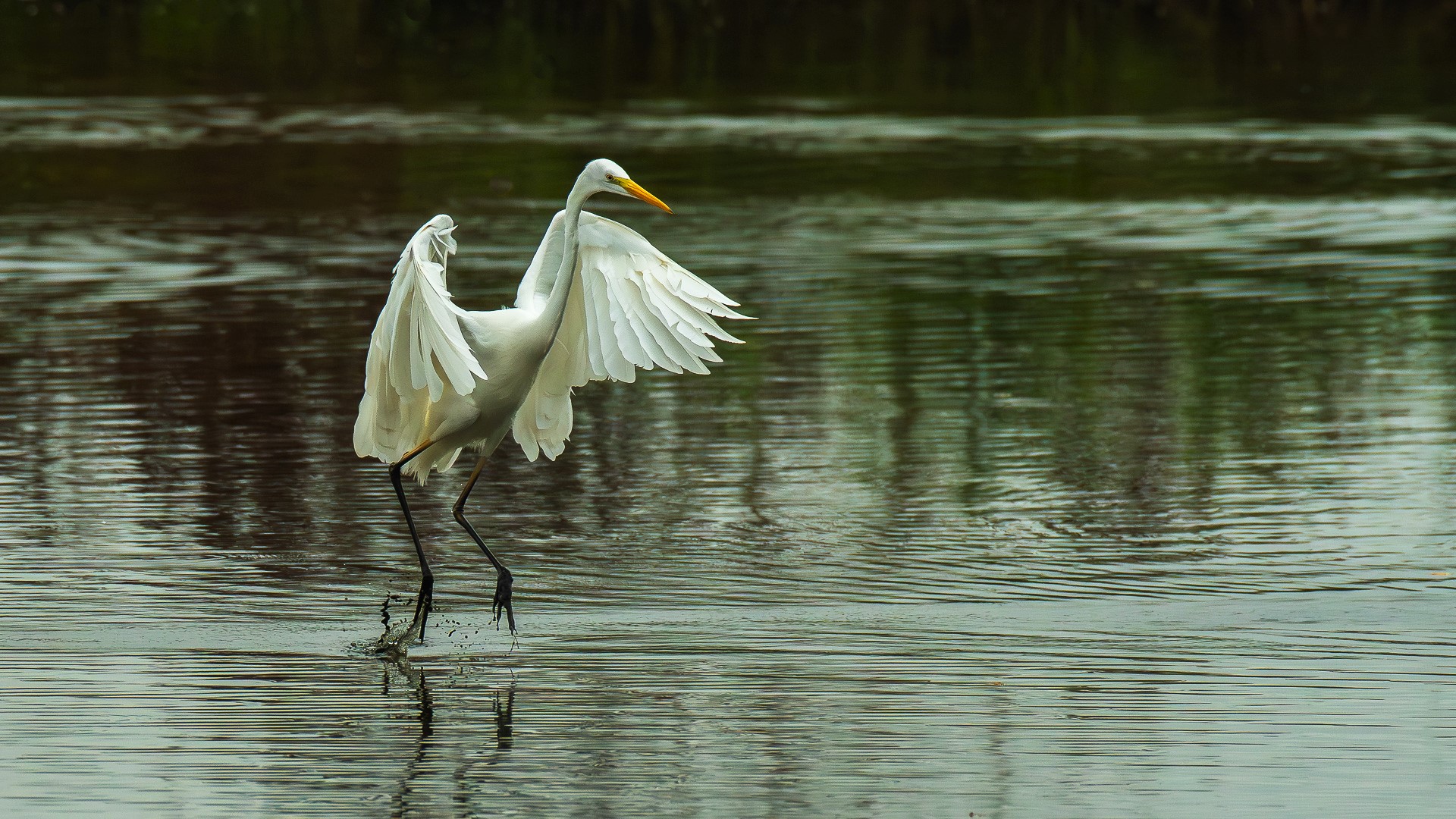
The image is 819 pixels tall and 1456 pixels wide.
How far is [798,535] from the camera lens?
33.1 feet

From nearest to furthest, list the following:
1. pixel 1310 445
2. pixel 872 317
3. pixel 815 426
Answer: pixel 1310 445, pixel 815 426, pixel 872 317

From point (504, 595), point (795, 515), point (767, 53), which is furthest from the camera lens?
point (767, 53)

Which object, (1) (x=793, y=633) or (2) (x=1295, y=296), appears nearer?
(1) (x=793, y=633)

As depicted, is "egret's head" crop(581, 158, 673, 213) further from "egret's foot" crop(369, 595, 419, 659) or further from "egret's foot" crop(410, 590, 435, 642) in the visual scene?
"egret's foot" crop(369, 595, 419, 659)

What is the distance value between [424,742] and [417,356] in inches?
69.1

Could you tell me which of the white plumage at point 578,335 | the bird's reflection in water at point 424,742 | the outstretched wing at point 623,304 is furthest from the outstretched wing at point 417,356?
the bird's reflection in water at point 424,742

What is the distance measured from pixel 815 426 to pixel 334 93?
25.1 meters

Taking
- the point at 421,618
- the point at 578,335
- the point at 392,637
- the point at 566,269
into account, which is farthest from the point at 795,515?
the point at 392,637

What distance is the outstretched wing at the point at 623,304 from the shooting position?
29.8 feet

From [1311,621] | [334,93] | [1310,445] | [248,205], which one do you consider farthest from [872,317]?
[334,93]

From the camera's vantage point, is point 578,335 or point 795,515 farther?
point 795,515

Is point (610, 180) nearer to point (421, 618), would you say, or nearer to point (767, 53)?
point (421, 618)

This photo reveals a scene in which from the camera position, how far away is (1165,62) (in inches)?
1596

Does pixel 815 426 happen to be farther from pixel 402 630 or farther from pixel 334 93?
pixel 334 93
